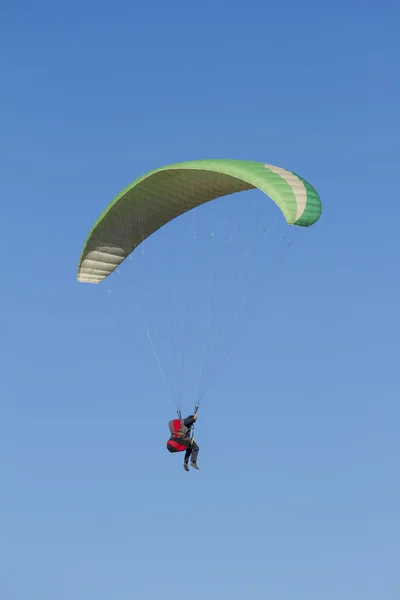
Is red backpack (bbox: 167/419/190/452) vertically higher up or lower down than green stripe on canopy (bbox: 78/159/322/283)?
lower down

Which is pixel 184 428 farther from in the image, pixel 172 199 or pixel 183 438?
pixel 172 199

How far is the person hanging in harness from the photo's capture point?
3916cm

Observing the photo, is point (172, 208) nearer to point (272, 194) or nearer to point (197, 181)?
point (197, 181)

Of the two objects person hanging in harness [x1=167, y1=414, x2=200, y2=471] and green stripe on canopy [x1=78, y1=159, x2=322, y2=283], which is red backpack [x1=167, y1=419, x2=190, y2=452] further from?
green stripe on canopy [x1=78, y1=159, x2=322, y2=283]

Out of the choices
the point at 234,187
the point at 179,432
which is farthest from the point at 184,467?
the point at 234,187

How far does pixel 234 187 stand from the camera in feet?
133

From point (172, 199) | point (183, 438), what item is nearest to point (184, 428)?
point (183, 438)

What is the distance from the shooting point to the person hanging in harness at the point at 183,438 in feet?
128

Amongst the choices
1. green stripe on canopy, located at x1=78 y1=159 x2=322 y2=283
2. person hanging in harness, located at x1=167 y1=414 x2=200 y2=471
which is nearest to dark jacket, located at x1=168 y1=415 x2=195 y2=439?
person hanging in harness, located at x1=167 y1=414 x2=200 y2=471

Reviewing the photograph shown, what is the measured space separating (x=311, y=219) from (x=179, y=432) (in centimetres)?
626

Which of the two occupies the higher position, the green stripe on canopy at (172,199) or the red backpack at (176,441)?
the green stripe on canopy at (172,199)

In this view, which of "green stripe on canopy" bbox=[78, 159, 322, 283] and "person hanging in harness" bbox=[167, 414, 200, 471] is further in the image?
"person hanging in harness" bbox=[167, 414, 200, 471]

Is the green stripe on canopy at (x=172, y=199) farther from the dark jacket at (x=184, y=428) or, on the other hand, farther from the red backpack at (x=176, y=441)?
the red backpack at (x=176, y=441)

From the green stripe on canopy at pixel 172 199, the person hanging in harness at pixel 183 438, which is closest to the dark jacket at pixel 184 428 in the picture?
the person hanging in harness at pixel 183 438
